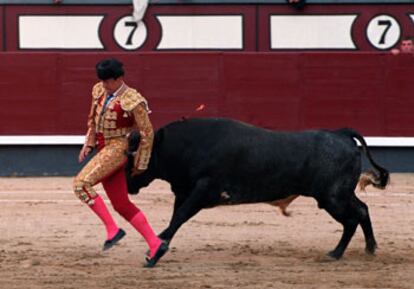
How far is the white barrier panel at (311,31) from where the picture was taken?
12891 mm

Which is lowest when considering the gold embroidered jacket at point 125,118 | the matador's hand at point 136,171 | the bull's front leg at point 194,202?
the bull's front leg at point 194,202

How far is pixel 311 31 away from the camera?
12.9 m

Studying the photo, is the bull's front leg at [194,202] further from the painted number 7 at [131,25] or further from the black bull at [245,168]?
the painted number 7 at [131,25]

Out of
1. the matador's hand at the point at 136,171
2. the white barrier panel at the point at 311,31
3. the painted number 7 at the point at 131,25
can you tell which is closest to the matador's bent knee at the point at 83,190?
the matador's hand at the point at 136,171

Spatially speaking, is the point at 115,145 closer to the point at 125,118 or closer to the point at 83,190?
Result: the point at 125,118

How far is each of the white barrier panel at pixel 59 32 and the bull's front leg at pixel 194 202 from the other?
648 centimetres

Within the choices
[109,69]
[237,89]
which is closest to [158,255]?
[109,69]

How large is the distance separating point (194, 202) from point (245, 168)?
35cm

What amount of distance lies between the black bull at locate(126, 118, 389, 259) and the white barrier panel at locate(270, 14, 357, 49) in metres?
6.17

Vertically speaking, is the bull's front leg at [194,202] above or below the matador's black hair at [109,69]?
below

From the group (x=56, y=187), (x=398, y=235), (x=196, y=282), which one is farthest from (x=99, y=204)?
(x=56, y=187)

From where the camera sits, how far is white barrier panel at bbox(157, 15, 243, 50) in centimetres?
1288

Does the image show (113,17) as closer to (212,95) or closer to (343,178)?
(212,95)

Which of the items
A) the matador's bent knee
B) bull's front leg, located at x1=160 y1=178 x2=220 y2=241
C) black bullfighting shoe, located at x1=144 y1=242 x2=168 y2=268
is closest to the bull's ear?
the matador's bent knee
